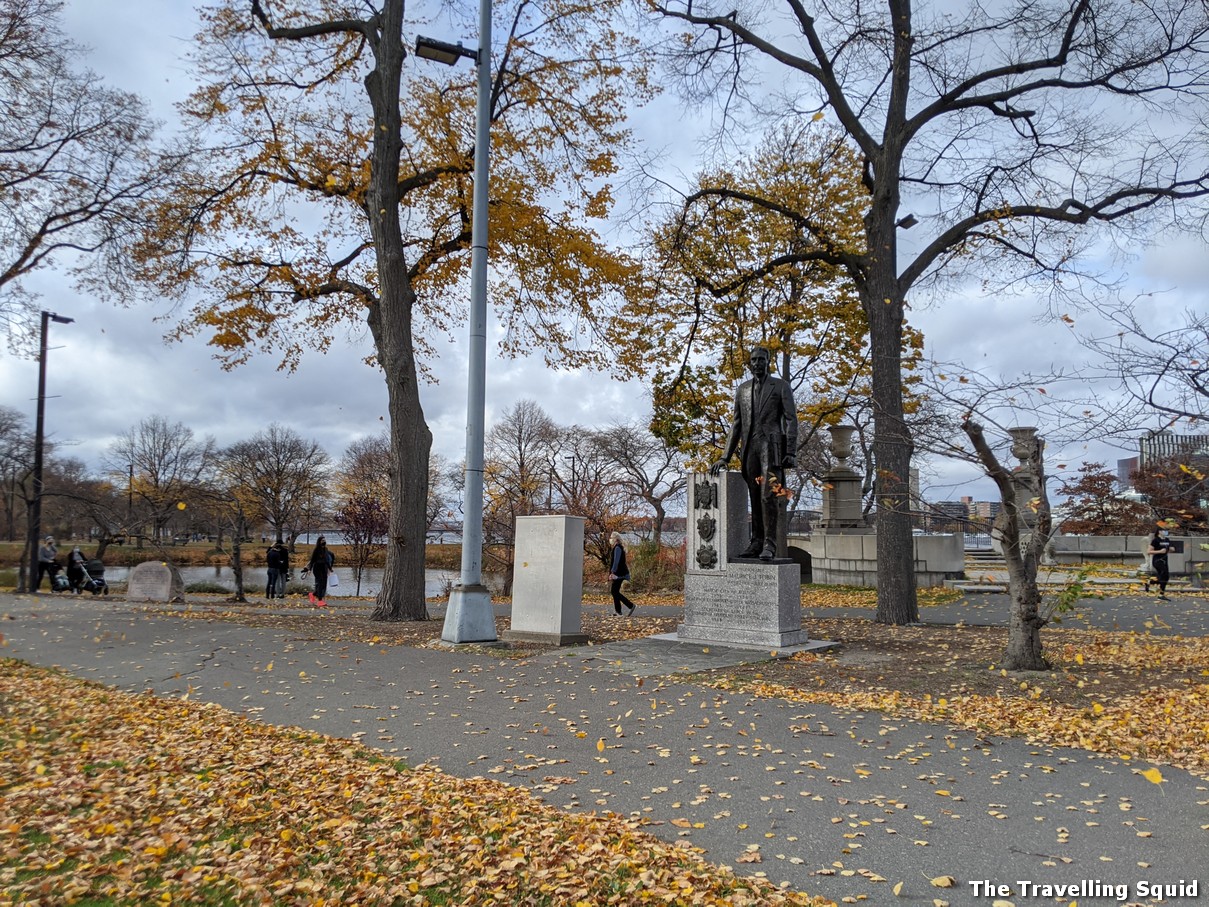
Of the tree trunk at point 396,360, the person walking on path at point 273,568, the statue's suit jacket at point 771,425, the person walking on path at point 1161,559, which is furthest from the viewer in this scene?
the person walking on path at point 273,568

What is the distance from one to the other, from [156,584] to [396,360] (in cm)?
1026

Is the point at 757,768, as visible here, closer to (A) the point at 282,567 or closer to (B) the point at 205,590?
(A) the point at 282,567

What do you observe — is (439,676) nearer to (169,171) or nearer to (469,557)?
(469,557)

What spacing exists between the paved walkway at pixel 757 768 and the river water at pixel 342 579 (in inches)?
800

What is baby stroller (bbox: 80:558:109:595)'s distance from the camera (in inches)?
1033

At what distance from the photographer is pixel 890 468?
14648 millimetres

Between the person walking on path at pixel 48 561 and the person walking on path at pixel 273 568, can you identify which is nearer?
the person walking on path at pixel 273 568

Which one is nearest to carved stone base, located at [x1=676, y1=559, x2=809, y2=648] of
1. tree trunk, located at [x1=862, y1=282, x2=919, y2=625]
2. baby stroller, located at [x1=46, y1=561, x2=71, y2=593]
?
tree trunk, located at [x1=862, y1=282, x2=919, y2=625]

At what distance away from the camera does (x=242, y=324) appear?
17.9 m

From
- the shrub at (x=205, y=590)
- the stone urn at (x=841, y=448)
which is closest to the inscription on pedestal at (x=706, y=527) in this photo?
the stone urn at (x=841, y=448)

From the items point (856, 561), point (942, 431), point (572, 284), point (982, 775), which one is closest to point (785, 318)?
point (572, 284)

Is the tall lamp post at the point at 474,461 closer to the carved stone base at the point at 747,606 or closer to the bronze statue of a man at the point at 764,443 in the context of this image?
the carved stone base at the point at 747,606

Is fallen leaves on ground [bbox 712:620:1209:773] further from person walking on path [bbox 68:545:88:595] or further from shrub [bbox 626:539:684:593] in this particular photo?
Result: person walking on path [bbox 68:545:88:595]

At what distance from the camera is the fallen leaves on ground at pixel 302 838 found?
389 cm
